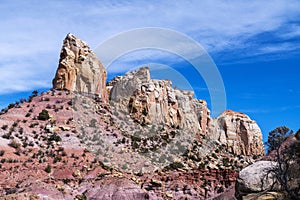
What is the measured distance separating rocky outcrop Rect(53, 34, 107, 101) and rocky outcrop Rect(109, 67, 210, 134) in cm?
535

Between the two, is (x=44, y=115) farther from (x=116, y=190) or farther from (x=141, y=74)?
(x=141, y=74)

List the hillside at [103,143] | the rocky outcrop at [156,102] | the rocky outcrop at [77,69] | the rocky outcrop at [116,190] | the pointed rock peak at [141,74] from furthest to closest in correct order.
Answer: the pointed rock peak at [141,74] → the rocky outcrop at [156,102] → the rocky outcrop at [77,69] → the hillside at [103,143] → the rocky outcrop at [116,190]

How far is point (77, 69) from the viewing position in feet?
214

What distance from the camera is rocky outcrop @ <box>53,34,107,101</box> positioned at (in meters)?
64.7

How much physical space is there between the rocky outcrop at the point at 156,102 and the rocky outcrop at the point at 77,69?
535cm

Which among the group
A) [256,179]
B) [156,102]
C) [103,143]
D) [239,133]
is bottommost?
[256,179]

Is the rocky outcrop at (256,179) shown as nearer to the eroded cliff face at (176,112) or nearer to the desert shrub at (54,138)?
the desert shrub at (54,138)

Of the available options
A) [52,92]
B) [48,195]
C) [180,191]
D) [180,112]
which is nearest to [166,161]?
[180,191]

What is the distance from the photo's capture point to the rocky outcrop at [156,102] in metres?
68.0

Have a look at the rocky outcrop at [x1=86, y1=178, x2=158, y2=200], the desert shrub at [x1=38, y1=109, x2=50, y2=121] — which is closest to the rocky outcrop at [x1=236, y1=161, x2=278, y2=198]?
the rocky outcrop at [x1=86, y1=178, x2=158, y2=200]

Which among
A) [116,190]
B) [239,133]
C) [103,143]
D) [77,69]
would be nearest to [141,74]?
[77,69]

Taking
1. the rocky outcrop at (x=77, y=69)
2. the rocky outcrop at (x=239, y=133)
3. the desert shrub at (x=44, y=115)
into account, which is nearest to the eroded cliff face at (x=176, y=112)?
the rocky outcrop at (x=239, y=133)

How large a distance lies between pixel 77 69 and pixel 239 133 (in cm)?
4231

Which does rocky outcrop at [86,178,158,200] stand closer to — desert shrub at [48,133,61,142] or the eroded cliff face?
desert shrub at [48,133,61,142]
